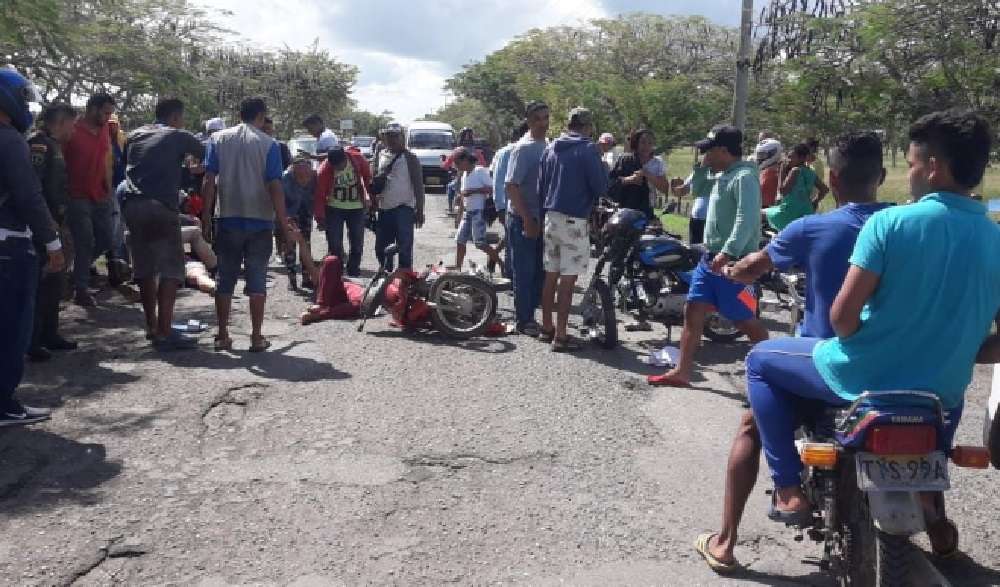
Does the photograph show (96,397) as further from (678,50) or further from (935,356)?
(678,50)

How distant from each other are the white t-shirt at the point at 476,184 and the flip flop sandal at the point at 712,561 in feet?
24.9

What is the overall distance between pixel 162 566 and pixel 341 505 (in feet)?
2.92

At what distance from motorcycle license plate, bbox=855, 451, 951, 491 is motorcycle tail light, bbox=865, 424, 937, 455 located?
0.10ft

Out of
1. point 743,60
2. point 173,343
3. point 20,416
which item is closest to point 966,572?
point 20,416

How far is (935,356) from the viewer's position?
3049mm

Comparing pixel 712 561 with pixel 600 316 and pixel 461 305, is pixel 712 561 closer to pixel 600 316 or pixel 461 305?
pixel 600 316

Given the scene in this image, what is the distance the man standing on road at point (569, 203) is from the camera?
764 cm

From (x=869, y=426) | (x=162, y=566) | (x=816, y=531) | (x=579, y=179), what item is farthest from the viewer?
(x=579, y=179)

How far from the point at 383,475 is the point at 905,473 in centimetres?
262

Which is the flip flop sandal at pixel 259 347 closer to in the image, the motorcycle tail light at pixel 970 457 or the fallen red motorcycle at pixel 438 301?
A: the fallen red motorcycle at pixel 438 301

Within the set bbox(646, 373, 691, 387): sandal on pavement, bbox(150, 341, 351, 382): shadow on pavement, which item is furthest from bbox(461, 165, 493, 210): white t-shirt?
bbox(646, 373, 691, 387): sandal on pavement

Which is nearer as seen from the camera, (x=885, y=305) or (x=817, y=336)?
(x=885, y=305)

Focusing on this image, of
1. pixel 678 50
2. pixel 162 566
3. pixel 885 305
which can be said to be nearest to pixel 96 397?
pixel 162 566

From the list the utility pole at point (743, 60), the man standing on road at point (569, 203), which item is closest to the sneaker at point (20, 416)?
the man standing on road at point (569, 203)
